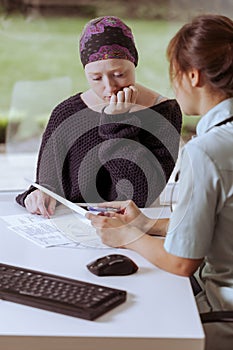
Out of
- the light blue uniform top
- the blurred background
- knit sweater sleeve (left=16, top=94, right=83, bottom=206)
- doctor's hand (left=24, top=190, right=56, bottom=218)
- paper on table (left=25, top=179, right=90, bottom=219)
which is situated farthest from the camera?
the blurred background

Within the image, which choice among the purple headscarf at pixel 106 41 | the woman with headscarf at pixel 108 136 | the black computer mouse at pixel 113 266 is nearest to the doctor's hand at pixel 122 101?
the woman with headscarf at pixel 108 136

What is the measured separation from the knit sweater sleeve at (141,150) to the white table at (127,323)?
0.62 meters

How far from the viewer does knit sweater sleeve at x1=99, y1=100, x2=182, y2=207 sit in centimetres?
223

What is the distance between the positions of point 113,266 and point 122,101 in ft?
2.35

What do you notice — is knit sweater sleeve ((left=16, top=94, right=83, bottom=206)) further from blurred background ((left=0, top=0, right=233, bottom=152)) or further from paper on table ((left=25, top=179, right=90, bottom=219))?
blurred background ((left=0, top=0, right=233, bottom=152))

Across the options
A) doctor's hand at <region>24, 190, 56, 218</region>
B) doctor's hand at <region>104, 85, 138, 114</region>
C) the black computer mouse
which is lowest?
doctor's hand at <region>24, 190, 56, 218</region>

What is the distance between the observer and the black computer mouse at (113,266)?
5.32 ft

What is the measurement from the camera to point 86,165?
235 cm

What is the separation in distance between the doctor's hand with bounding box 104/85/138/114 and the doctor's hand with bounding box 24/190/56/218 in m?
0.32

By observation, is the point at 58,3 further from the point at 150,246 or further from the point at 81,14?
the point at 150,246

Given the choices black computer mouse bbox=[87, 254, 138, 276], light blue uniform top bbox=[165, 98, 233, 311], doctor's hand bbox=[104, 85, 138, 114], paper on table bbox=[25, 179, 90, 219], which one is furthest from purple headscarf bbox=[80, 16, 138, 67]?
black computer mouse bbox=[87, 254, 138, 276]

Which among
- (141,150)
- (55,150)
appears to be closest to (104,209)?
(141,150)

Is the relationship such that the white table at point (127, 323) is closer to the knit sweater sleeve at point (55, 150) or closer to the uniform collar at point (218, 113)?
the uniform collar at point (218, 113)

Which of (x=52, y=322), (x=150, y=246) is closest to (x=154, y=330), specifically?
(x=52, y=322)
